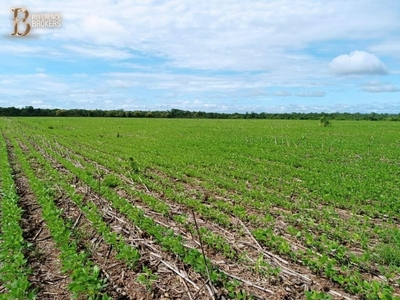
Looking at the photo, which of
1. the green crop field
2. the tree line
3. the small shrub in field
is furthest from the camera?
the tree line

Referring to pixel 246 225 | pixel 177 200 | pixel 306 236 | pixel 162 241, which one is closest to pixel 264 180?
pixel 177 200

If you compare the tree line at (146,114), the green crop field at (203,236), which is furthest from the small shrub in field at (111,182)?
the tree line at (146,114)

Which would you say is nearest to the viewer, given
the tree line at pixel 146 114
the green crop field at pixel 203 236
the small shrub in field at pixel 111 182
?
the green crop field at pixel 203 236

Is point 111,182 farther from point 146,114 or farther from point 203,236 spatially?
point 146,114

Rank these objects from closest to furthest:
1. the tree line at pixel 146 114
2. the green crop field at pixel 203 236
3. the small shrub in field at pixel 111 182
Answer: the green crop field at pixel 203 236
the small shrub in field at pixel 111 182
the tree line at pixel 146 114

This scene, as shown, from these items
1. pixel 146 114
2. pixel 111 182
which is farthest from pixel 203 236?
pixel 146 114

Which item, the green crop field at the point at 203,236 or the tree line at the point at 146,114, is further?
the tree line at the point at 146,114

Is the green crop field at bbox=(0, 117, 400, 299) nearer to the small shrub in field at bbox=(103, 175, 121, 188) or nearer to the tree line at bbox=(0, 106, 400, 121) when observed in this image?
the small shrub in field at bbox=(103, 175, 121, 188)

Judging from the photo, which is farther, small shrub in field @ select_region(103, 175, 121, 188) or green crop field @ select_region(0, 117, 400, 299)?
small shrub in field @ select_region(103, 175, 121, 188)

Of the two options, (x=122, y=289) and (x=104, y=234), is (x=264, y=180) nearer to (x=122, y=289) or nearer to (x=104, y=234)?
(x=104, y=234)

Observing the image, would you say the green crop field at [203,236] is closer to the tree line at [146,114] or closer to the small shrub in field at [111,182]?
the small shrub in field at [111,182]

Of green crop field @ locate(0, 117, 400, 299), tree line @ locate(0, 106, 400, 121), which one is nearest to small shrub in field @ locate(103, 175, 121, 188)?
green crop field @ locate(0, 117, 400, 299)

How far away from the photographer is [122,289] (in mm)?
4867

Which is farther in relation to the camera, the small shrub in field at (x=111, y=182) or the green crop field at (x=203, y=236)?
the small shrub in field at (x=111, y=182)
